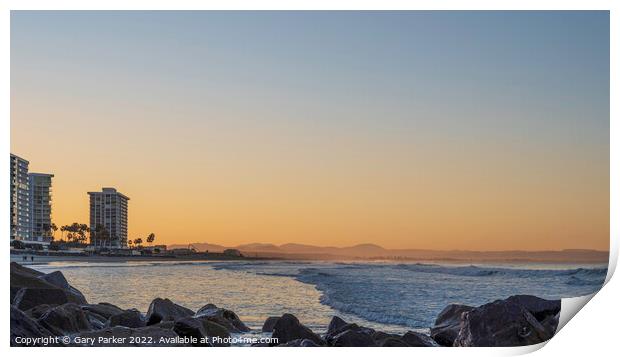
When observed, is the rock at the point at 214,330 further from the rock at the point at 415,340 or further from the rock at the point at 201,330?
the rock at the point at 415,340

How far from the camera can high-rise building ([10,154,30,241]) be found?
25.2 feet

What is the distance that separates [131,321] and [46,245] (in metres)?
1.80

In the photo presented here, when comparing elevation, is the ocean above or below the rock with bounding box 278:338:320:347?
above

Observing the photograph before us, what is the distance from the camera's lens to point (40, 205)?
26.7ft

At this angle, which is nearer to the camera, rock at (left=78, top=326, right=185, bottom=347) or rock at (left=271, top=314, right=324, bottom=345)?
rock at (left=78, top=326, right=185, bottom=347)

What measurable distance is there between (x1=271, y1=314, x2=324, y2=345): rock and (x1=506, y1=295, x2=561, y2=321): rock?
6.29 ft

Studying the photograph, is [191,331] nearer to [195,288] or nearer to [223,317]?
[223,317]

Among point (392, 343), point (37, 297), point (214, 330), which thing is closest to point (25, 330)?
point (37, 297)

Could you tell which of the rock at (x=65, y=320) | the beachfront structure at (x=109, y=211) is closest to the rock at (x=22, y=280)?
the rock at (x=65, y=320)

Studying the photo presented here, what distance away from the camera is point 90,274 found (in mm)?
9562

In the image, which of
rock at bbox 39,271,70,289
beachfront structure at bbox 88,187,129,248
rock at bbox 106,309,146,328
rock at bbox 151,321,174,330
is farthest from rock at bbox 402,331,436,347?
rock at bbox 39,271,70,289

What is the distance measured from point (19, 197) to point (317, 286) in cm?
380

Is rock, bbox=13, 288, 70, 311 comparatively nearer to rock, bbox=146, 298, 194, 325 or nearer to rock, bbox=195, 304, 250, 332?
rock, bbox=146, 298, 194, 325
